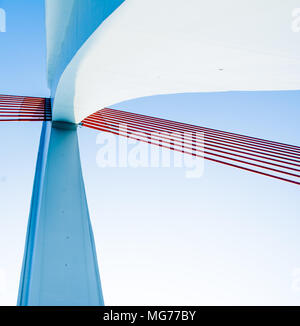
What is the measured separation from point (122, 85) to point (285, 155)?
1.91 m

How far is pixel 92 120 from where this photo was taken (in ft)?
15.5

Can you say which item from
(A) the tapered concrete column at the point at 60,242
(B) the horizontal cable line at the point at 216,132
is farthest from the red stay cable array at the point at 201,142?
(A) the tapered concrete column at the point at 60,242

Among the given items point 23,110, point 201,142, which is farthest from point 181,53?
point 23,110

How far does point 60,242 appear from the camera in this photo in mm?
2834

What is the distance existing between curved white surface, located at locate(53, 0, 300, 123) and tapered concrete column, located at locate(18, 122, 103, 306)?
33.0 inches

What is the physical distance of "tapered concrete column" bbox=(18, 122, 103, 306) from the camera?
248 cm

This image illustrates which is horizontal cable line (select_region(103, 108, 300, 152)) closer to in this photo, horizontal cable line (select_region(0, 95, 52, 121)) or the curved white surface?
the curved white surface

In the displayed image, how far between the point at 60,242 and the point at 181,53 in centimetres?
202

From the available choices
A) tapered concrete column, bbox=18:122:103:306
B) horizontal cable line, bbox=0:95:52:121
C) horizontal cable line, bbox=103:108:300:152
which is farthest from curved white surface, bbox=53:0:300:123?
tapered concrete column, bbox=18:122:103:306

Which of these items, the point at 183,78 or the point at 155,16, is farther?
the point at 183,78

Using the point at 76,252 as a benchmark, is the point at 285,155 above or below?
above

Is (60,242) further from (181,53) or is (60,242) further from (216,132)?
(216,132)
